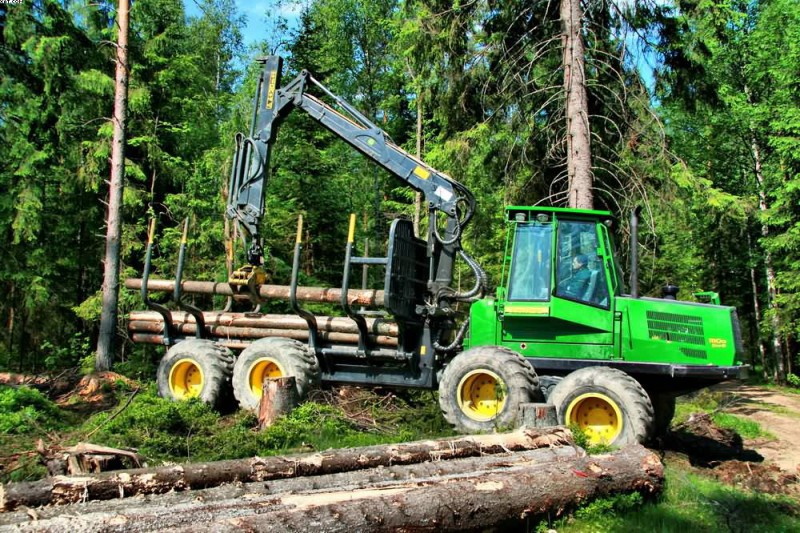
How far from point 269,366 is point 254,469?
4.58 meters

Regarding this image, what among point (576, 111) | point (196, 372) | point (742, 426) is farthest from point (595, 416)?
point (576, 111)

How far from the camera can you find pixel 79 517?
12.4ft

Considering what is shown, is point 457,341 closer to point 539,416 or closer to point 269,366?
point 539,416

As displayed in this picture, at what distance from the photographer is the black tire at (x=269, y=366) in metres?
9.39

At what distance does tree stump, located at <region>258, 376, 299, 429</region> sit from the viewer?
27.6 ft

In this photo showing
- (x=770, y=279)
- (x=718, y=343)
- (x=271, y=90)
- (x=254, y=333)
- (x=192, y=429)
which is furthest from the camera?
(x=770, y=279)

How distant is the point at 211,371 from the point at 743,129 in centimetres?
2192

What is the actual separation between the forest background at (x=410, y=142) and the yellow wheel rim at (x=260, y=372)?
19.4ft

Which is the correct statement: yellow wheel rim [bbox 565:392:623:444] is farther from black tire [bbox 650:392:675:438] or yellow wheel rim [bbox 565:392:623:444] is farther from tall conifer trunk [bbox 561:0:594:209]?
tall conifer trunk [bbox 561:0:594:209]

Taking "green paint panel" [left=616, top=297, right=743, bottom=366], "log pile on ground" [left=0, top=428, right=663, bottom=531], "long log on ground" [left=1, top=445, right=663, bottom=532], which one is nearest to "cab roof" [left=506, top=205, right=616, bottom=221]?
"green paint panel" [left=616, top=297, right=743, bottom=366]

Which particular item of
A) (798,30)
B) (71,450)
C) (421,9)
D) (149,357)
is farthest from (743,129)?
(71,450)

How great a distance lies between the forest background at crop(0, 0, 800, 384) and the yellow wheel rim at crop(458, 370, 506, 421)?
4.89m

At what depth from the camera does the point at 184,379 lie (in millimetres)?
10352

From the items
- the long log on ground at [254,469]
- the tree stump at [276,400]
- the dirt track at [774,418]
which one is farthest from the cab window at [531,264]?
the dirt track at [774,418]
